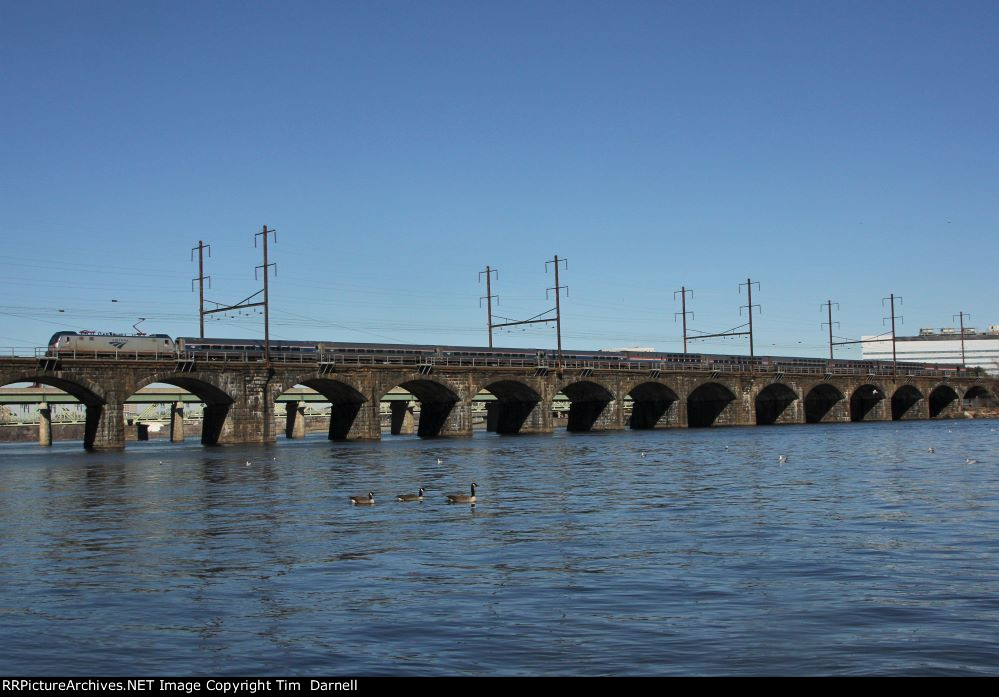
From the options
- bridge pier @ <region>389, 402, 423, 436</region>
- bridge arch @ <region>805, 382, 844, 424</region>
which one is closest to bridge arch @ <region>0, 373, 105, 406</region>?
bridge pier @ <region>389, 402, 423, 436</region>

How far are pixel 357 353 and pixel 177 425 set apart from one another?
46300mm

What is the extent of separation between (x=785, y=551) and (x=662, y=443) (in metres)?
53.0

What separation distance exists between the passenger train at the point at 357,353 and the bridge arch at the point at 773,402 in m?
2.37

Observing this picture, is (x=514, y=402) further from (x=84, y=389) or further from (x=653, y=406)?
(x=84, y=389)

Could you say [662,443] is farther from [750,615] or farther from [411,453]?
[750,615]

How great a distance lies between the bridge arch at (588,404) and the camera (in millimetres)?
99875

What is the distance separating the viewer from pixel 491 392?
323ft

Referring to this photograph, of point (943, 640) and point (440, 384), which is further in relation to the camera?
Result: point (440, 384)

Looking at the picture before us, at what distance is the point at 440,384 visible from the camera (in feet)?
279

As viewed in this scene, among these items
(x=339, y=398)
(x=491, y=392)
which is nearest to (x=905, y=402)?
(x=491, y=392)

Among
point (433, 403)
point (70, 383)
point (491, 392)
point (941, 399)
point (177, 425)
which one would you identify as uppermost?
point (70, 383)
